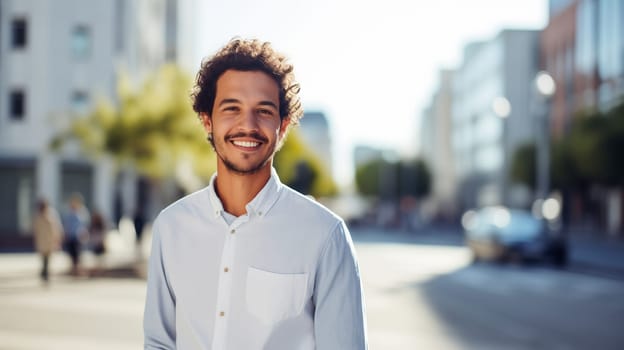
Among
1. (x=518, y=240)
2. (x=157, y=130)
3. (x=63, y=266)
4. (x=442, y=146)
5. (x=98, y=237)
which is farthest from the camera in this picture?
(x=442, y=146)

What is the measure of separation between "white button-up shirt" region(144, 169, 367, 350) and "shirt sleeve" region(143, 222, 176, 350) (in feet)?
0.22

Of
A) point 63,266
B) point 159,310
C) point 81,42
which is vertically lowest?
point 63,266

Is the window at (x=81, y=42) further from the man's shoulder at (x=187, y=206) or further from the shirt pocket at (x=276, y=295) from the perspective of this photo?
the shirt pocket at (x=276, y=295)

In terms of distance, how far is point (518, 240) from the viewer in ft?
85.4

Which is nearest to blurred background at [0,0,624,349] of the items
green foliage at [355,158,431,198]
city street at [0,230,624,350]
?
city street at [0,230,624,350]

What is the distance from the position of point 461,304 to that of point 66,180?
28426 mm

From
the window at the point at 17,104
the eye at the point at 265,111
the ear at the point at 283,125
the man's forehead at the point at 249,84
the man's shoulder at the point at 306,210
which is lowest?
the man's shoulder at the point at 306,210

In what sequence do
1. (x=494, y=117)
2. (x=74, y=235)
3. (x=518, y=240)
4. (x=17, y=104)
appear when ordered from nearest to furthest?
(x=74, y=235) < (x=518, y=240) < (x=17, y=104) < (x=494, y=117)

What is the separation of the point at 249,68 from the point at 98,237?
1918cm

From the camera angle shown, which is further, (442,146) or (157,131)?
(442,146)

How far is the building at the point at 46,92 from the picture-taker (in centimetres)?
3956

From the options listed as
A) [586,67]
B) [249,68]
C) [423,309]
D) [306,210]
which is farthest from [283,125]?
[586,67]

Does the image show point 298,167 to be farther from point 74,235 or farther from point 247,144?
point 247,144

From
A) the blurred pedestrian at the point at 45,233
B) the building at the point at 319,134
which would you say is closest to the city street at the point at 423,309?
the blurred pedestrian at the point at 45,233
